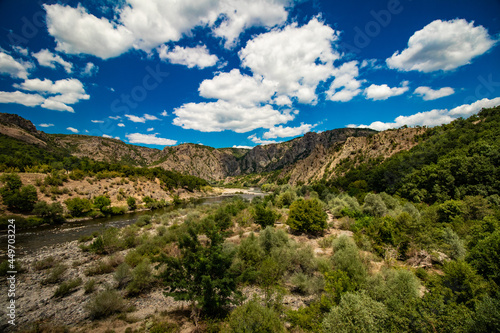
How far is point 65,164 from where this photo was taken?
72.3m

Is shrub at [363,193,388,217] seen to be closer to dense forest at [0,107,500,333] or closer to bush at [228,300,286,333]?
dense forest at [0,107,500,333]

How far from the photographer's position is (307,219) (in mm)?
22688

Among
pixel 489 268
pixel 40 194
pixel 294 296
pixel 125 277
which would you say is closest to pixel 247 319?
pixel 294 296

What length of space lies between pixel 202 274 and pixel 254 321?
2903mm

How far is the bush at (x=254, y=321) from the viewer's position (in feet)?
20.3

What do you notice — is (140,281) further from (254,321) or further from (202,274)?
(254,321)

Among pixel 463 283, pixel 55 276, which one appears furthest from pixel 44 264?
pixel 463 283

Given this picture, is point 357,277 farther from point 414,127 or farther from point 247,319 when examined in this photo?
point 414,127

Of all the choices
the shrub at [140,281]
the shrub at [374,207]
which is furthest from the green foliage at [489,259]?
the shrub at [374,207]

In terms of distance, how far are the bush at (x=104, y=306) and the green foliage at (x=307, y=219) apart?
60.3ft

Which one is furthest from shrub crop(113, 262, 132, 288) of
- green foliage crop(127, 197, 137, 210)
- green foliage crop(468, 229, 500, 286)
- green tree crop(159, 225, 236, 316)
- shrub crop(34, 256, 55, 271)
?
green foliage crop(127, 197, 137, 210)

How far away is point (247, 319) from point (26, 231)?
3842cm

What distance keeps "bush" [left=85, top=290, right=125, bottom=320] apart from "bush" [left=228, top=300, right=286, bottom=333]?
665 centimetres

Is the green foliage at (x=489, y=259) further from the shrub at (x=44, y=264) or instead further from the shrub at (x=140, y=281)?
the shrub at (x=44, y=264)
